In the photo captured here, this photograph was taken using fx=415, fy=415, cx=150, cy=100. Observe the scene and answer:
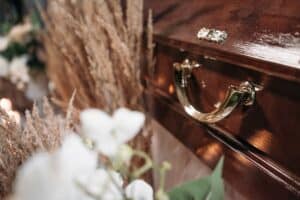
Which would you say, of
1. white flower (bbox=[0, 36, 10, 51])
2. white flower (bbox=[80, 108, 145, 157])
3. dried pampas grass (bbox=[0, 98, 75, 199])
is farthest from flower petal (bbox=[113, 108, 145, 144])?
white flower (bbox=[0, 36, 10, 51])

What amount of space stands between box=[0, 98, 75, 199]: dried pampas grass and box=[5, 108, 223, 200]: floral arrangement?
0.35 ft

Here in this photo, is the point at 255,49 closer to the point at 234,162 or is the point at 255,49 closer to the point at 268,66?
the point at 268,66

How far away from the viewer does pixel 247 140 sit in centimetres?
54

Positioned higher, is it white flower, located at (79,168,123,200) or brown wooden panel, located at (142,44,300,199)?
white flower, located at (79,168,123,200)

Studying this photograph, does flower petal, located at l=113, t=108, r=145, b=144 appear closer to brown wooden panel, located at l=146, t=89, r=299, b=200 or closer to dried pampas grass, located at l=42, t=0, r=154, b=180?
brown wooden panel, located at l=146, t=89, r=299, b=200

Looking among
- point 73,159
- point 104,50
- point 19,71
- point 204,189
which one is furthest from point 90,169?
point 19,71

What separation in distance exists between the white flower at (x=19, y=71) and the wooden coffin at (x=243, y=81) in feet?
3.33

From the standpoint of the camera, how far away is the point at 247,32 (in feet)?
1.77

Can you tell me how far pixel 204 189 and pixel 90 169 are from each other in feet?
0.46

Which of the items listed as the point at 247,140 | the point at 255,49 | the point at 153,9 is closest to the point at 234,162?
the point at 247,140

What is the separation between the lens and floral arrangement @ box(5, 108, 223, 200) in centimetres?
33

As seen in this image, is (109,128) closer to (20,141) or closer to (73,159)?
(73,159)

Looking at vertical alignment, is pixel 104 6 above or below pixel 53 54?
above

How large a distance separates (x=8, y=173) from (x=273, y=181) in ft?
1.02
